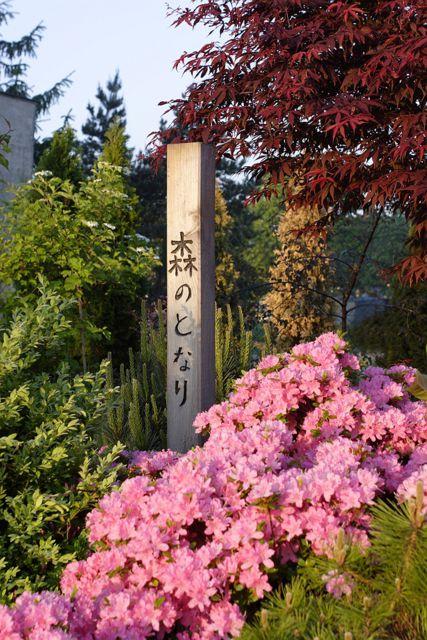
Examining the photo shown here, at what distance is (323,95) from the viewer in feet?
17.7

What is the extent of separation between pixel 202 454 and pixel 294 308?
25.4ft

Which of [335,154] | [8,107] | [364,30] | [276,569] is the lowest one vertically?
[276,569]

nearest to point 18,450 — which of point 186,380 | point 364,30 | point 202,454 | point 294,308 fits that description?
point 202,454

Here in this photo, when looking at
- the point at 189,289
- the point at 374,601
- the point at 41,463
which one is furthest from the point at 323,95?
the point at 374,601

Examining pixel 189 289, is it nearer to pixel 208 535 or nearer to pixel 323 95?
pixel 323 95

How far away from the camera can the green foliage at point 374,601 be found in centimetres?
180

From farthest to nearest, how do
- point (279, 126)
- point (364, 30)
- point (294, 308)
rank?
1. point (294, 308)
2. point (279, 126)
3. point (364, 30)

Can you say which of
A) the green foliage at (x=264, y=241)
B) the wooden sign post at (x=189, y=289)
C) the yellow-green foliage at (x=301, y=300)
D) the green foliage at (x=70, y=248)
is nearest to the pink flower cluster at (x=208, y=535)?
the wooden sign post at (x=189, y=289)

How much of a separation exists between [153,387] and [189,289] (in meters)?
1.37

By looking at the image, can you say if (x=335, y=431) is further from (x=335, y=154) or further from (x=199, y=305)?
(x=335, y=154)

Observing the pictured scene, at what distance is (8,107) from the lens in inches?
578

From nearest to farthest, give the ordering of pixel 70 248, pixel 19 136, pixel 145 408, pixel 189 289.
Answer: pixel 189 289, pixel 145 408, pixel 70 248, pixel 19 136

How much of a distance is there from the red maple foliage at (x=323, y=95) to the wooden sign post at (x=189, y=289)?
1.12 ft

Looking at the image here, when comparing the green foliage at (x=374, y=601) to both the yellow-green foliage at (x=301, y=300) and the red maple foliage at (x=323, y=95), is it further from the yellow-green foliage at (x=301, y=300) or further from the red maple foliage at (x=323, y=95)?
the yellow-green foliage at (x=301, y=300)
